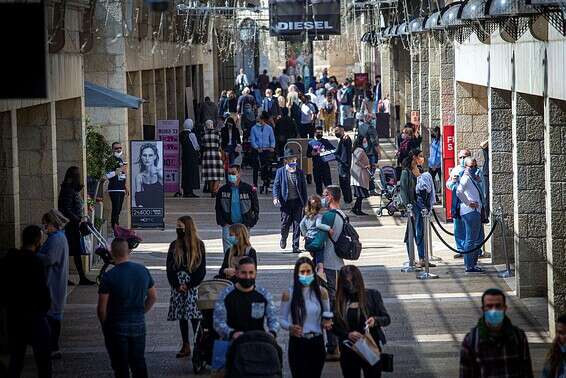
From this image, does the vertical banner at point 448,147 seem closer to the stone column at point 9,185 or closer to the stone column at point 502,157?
the stone column at point 502,157

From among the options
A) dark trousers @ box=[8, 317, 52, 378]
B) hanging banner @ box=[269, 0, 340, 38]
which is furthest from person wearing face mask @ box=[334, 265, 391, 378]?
hanging banner @ box=[269, 0, 340, 38]

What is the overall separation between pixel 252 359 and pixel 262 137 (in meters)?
22.5

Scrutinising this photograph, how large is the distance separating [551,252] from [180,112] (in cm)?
3004

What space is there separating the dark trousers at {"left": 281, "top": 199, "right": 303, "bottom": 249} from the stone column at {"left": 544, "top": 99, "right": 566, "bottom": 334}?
23.2ft

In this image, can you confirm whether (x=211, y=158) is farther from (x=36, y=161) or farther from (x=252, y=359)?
(x=252, y=359)

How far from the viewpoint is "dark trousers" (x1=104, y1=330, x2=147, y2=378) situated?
13.1m

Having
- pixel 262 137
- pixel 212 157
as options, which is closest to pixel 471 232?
pixel 212 157

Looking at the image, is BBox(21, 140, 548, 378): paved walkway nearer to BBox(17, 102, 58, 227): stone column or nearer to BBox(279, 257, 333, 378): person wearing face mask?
BBox(17, 102, 58, 227): stone column

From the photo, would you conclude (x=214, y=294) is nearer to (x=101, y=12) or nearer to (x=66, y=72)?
(x=66, y=72)

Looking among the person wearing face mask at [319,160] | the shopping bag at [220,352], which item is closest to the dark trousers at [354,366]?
the shopping bag at [220,352]

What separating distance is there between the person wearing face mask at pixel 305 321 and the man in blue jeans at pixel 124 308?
1322mm

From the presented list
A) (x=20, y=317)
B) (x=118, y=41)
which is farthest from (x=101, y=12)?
(x=20, y=317)

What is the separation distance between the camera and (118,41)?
2809 centimetres

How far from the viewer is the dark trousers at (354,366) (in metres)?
12.2
